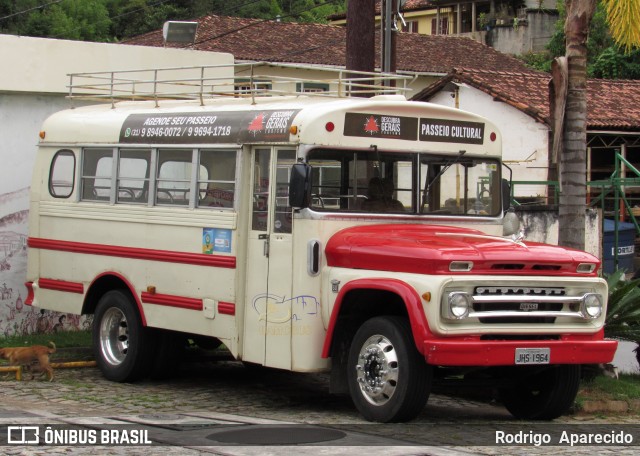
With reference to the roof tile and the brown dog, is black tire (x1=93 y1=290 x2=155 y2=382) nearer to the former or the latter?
the brown dog

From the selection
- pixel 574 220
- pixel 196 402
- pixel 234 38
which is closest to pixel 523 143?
pixel 234 38

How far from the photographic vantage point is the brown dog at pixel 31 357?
11898 mm

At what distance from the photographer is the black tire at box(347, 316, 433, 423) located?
9234mm

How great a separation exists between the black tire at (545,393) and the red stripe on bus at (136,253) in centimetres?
276

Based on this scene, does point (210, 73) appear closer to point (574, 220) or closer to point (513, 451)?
point (574, 220)

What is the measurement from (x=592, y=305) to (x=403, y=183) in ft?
6.75

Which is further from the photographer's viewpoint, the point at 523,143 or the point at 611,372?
the point at 523,143

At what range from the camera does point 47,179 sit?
1320cm

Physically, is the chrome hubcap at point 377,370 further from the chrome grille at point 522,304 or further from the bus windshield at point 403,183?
the bus windshield at point 403,183

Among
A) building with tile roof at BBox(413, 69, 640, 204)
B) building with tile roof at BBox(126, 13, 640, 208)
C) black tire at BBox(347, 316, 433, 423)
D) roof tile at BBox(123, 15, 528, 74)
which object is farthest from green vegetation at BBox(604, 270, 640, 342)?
roof tile at BBox(123, 15, 528, 74)

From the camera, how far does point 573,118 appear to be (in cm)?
1267

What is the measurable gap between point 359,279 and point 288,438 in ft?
4.97

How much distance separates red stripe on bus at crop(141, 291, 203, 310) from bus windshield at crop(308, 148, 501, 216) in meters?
1.78

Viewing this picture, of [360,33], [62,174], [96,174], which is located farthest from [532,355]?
[360,33]
